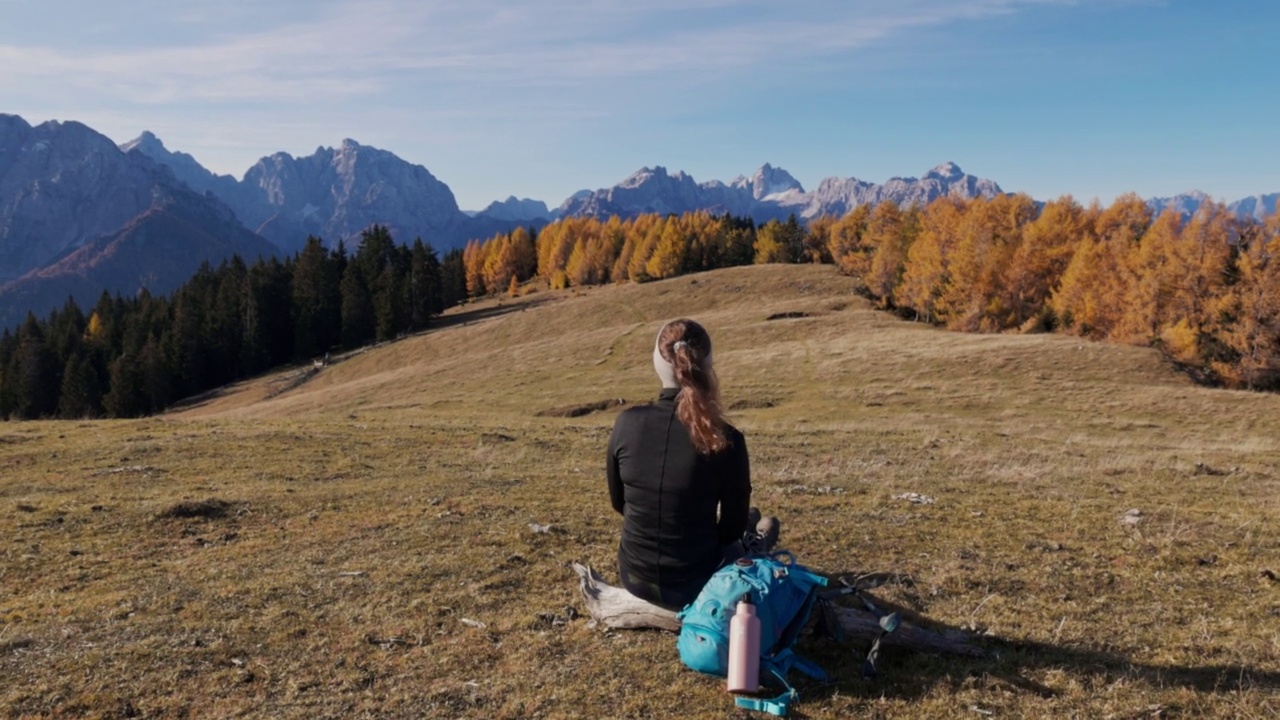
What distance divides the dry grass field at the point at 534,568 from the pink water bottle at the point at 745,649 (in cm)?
29

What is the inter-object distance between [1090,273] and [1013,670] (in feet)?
217

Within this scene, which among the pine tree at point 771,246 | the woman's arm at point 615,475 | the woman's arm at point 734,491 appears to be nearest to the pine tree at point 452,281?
the pine tree at point 771,246

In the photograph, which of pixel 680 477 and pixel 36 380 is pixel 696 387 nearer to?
pixel 680 477

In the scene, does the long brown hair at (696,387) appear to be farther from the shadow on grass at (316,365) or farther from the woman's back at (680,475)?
the shadow on grass at (316,365)

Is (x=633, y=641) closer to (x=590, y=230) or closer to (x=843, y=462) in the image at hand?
(x=843, y=462)

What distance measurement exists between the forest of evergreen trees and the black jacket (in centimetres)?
5496

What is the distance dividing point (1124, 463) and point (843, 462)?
7.86 m

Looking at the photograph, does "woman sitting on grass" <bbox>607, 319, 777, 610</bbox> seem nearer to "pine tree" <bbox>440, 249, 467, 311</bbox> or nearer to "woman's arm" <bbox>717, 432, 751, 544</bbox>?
"woman's arm" <bbox>717, 432, 751, 544</bbox>

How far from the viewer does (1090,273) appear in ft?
202

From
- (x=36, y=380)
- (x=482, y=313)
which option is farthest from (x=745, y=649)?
(x=36, y=380)

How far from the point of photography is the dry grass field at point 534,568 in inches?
264

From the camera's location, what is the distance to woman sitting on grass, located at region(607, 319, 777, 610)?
6.76m

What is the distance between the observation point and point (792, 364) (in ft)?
175

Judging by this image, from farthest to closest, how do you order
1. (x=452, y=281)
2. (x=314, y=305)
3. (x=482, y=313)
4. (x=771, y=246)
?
(x=771, y=246) → (x=452, y=281) → (x=482, y=313) → (x=314, y=305)
